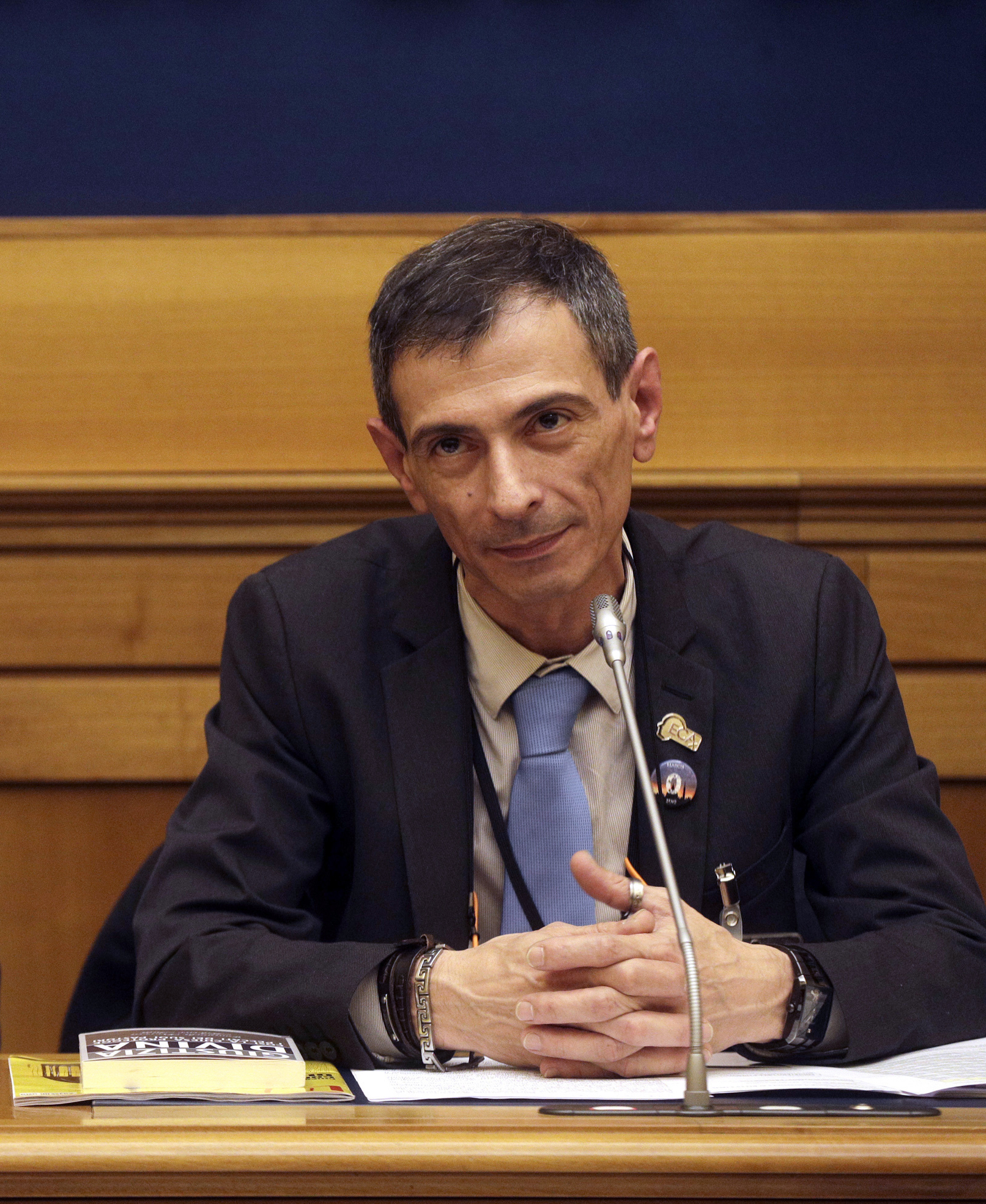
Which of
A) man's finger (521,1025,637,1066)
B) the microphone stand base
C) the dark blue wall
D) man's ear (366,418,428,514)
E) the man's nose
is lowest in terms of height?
the microphone stand base

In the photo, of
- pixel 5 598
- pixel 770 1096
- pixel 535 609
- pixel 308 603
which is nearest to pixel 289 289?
pixel 5 598

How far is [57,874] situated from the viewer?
2408 millimetres

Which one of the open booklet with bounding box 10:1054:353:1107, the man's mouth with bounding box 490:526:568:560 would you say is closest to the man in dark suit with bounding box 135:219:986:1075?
the man's mouth with bounding box 490:526:568:560

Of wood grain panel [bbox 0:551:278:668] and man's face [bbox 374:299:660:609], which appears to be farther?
wood grain panel [bbox 0:551:278:668]

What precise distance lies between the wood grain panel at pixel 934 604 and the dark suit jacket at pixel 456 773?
2.06ft

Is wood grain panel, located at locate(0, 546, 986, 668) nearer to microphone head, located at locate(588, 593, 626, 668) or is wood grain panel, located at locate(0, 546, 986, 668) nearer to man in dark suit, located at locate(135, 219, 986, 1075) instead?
man in dark suit, located at locate(135, 219, 986, 1075)

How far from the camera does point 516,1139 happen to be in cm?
85

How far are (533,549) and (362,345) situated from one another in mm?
1016

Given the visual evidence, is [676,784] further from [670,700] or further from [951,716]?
[951,716]

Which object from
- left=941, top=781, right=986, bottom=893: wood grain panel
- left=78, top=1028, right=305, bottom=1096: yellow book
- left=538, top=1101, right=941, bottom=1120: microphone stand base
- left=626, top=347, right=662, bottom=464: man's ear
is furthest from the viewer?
left=941, top=781, right=986, bottom=893: wood grain panel

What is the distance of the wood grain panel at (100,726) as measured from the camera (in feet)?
7.81

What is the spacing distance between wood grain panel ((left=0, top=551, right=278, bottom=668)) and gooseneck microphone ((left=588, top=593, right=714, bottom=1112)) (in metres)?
1.27

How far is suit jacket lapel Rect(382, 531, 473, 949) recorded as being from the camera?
1582 millimetres

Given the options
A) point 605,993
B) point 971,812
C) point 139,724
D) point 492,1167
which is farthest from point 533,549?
point 971,812
